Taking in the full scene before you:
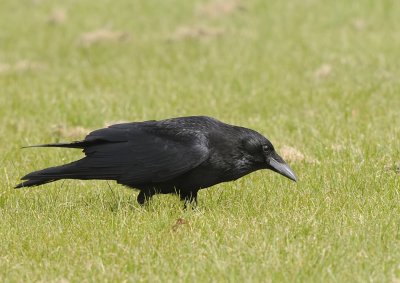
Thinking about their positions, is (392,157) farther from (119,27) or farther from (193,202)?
(119,27)

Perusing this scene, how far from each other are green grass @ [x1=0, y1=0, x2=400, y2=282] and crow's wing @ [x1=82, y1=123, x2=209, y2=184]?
0.31 metres

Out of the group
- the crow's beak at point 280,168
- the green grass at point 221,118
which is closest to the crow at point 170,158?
the crow's beak at point 280,168

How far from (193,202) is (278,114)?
4632 mm

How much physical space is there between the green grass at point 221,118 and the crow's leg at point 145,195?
11cm

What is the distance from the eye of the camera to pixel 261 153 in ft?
22.6

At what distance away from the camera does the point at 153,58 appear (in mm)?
16000

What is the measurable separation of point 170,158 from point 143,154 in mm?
277

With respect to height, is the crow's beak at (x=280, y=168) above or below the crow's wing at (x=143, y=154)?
below

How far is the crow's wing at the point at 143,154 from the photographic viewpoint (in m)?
6.64

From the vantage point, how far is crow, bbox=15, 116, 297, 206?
668 centimetres

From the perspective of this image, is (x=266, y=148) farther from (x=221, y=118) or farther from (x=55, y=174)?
(x=221, y=118)

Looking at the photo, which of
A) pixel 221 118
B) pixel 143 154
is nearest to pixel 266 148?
pixel 143 154

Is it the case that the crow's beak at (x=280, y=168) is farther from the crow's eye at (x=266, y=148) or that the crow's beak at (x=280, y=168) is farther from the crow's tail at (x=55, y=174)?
the crow's tail at (x=55, y=174)

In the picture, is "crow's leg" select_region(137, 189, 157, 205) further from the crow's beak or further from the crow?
the crow's beak
